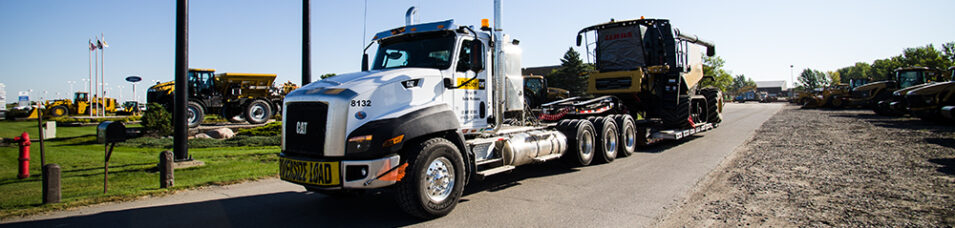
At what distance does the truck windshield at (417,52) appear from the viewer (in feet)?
21.5

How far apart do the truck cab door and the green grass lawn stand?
4133 mm

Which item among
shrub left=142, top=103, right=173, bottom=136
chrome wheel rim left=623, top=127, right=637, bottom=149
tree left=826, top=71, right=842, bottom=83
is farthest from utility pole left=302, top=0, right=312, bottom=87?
tree left=826, top=71, right=842, bottom=83

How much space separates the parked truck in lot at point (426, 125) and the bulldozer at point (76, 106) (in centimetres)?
3804

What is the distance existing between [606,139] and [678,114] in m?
3.55

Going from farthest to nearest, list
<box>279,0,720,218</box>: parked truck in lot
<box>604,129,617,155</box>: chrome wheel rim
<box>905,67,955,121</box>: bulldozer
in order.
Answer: <box>905,67,955,121</box>: bulldozer < <box>604,129,617,155</box>: chrome wheel rim < <box>279,0,720,218</box>: parked truck in lot

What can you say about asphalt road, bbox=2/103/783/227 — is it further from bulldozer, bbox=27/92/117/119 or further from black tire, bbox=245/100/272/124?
bulldozer, bbox=27/92/117/119

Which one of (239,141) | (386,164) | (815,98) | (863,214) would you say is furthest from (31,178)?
(815,98)

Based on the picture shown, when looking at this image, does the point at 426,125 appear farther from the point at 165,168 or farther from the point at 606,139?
the point at 606,139

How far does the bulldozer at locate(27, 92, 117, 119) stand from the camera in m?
34.6

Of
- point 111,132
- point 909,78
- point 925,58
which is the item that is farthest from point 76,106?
point 925,58

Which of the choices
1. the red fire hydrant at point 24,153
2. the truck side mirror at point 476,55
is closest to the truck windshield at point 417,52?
the truck side mirror at point 476,55

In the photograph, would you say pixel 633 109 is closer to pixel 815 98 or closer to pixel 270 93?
pixel 270 93

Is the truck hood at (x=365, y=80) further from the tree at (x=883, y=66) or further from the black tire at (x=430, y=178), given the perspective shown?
the tree at (x=883, y=66)

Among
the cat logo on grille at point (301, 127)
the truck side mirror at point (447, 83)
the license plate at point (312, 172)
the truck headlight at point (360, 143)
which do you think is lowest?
the license plate at point (312, 172)
